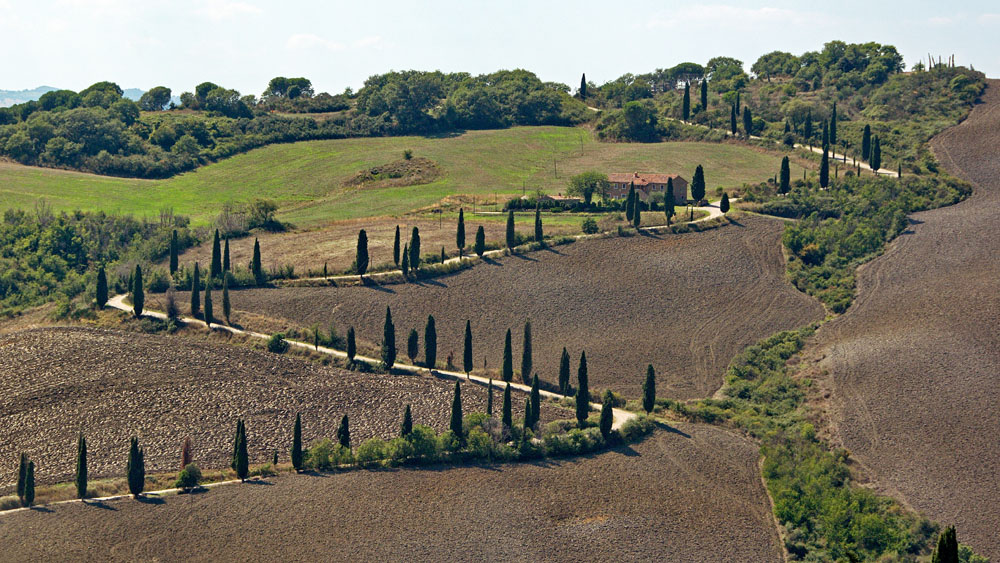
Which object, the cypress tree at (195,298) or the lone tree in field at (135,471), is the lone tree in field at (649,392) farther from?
Result: the cypress tree at (195,298)

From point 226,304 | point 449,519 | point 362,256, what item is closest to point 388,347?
point 226,304

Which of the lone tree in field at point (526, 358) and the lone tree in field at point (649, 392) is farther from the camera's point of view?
the lone tree in field at point (526, 358)

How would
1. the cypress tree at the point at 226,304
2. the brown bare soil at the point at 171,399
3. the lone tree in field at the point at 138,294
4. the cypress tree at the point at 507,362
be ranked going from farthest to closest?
the cypress tree at the point at 226,304 → the lone tree in field at the point at 138,294 → the cypress tree at the point at 507,362 → the brown bare soil at the point at 171,399

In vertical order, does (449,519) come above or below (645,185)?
below

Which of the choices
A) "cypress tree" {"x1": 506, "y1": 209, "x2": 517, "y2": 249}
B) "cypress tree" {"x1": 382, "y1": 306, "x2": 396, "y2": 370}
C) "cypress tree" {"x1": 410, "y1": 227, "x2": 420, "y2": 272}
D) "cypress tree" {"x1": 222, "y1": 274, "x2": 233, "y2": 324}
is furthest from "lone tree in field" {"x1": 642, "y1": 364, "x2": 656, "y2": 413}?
"cypress tree" {"x1": 222, "y1": 274, "x2": 233, "y2": 324}

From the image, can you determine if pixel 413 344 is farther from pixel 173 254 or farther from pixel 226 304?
pixel 173 254

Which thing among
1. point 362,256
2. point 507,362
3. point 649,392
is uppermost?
point 362,256

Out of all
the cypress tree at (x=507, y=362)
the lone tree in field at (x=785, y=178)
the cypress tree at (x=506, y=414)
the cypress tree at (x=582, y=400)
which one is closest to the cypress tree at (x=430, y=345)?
the cypress tree at (x=507, y=362)
